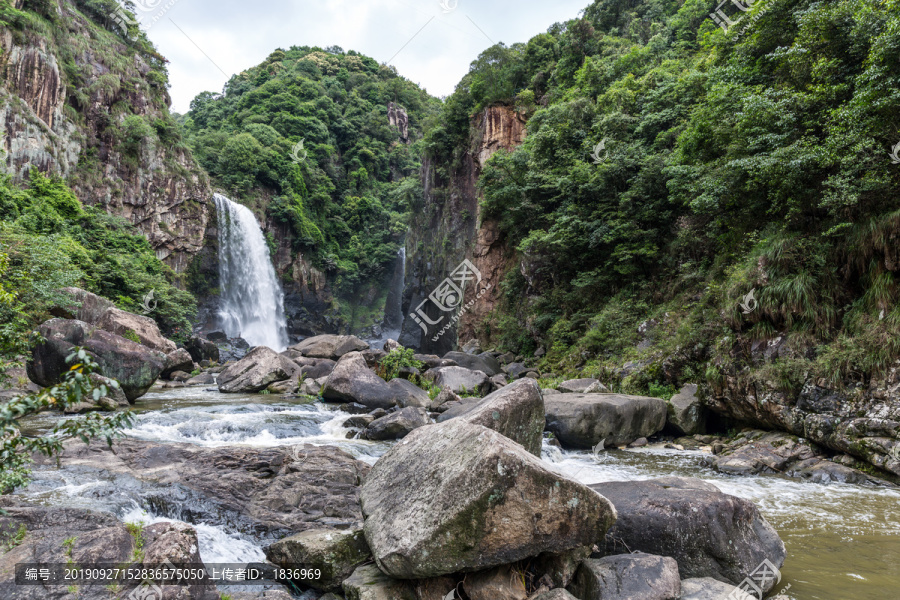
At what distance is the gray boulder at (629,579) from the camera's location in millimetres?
3826

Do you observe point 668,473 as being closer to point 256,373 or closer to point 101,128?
point 256,373

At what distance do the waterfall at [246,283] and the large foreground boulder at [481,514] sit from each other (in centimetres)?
2988

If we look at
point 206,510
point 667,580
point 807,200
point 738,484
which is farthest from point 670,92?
point 206,510

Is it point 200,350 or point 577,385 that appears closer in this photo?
point 577,385

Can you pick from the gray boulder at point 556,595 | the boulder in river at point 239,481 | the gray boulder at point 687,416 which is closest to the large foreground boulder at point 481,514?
the gray boulder at point 556,595

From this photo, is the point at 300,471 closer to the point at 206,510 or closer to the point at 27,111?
the point at 206,510

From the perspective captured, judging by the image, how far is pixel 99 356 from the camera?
1138cm

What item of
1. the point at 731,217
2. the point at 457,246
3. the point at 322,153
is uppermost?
the point at 322,153

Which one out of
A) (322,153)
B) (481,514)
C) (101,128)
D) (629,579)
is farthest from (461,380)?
(322,153)

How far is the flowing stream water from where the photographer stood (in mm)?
4616

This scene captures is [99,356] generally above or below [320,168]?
below

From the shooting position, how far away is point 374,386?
13352mm

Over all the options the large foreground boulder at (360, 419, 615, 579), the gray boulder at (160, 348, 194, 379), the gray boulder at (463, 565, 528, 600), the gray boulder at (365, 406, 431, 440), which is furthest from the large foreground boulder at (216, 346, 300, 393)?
the gray boulder at (463, 565, 528, 600)

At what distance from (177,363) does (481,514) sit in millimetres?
17126
